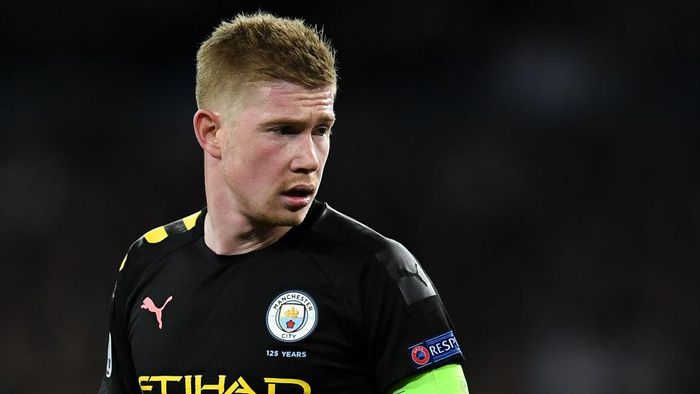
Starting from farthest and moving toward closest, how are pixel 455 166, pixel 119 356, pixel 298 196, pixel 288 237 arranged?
pixel 455 166 → pixel 119 356 → pixel 288 237 → pixel 298 196

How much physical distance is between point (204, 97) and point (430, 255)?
134 inches

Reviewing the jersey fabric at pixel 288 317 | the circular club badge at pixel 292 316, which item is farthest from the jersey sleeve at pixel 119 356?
the circular club badge at pixel 292 316

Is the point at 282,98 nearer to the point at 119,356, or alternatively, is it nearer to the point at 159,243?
the point at 159,243

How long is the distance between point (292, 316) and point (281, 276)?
0.38ft

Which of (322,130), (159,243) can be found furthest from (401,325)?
(159,243)

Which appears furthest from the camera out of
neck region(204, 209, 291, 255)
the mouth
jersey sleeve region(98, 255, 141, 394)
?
jersey sleeve region(98, 255, 141, 394)

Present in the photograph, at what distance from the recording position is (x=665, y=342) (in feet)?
17.4

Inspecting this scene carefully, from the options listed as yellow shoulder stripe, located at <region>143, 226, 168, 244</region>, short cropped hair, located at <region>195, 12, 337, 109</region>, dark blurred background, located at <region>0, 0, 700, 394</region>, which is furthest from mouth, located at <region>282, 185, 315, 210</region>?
dark blurred background, located at <region>0, 0, 700, 394</region>

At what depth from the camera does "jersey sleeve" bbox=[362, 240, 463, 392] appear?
2084mm

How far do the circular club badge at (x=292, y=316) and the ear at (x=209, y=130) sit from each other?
1.25 ft

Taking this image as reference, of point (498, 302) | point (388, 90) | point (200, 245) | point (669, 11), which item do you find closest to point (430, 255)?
point (498, 302)

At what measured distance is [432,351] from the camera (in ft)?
6.84

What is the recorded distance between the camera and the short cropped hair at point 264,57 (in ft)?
7.05

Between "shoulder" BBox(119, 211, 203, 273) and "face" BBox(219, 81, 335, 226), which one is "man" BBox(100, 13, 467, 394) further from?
"shoulder" BBox(119, 211, 203, 273)
